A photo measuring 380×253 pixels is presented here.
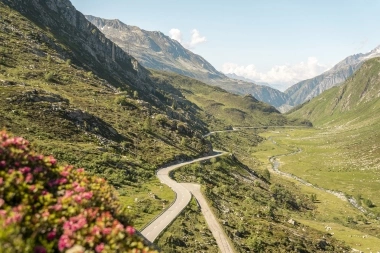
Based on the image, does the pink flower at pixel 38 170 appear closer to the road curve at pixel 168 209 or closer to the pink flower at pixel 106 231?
the pink flower at pixel 106 231

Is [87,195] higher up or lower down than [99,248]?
higher up

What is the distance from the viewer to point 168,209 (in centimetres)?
5684

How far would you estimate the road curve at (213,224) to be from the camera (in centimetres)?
4806

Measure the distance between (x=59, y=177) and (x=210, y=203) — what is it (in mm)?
53761

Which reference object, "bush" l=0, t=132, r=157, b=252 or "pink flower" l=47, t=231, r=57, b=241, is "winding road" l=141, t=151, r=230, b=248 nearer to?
"bush" l=0, t=132, r=157, b=252

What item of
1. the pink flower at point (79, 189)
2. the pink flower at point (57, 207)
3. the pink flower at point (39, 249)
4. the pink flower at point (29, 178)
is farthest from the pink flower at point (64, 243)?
the pink flower at point (29, 178)

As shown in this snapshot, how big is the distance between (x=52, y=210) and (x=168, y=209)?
46.7 m

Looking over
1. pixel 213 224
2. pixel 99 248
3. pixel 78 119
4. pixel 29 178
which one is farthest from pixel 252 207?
pixel 99 248

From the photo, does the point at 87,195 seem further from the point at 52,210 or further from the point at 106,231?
the point at 106,231

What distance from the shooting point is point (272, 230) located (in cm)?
6381

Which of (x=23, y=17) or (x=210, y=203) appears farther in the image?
(x=23, y=17)

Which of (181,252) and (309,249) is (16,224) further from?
(309,249)

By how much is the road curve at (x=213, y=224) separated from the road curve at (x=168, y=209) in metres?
2.54

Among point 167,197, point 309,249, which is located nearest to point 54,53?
point 167,197
